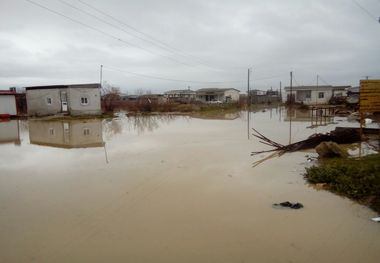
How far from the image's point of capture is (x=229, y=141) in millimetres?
13883

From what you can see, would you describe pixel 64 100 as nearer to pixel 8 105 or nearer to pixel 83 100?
pixel 83 100

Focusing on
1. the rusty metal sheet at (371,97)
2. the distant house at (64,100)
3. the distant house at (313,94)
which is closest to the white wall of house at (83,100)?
the distant house at (64,100)

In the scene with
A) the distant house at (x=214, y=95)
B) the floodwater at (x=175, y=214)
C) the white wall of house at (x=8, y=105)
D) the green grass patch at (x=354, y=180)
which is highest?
the distant house at (x=214, y=95)

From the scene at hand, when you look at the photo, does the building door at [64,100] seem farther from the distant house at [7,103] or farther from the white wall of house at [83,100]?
the distant house at [7,103]

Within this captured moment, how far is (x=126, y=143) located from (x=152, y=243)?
9.77 metres

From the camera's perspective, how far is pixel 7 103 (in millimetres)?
29547

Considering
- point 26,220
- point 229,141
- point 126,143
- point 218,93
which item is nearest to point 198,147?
point 229,141

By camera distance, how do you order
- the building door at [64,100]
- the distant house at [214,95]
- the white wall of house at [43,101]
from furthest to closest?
the distant house at [214,95], the white wall of house at [43,101], the building door at [64,100]

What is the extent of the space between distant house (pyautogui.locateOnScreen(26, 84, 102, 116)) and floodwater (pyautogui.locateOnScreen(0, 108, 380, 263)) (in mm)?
19919

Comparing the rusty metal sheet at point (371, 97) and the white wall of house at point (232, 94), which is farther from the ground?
the white wall of house at point (232, 94)

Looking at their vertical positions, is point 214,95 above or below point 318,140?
above

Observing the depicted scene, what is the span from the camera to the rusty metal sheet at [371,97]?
419 inches

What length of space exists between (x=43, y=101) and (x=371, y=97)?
29.3 m

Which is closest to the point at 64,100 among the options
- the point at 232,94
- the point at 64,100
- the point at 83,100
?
the point at 64,100
